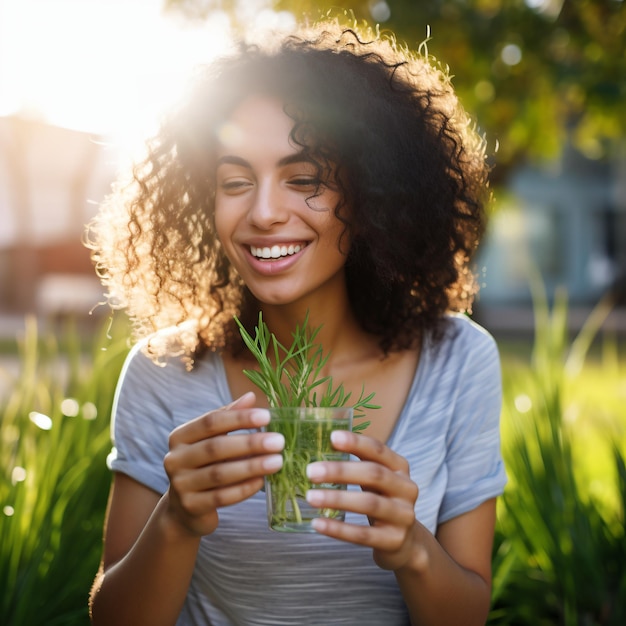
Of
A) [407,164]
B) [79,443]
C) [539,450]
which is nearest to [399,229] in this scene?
[407,164]

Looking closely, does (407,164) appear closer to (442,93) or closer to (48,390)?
(442,93)

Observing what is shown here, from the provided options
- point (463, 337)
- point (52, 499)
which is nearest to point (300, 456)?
point (463, 337)

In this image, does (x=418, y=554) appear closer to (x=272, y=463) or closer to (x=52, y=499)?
(x=272, y=463)

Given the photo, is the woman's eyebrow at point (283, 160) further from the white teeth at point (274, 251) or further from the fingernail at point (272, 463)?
the fingernail at point (272, 463)

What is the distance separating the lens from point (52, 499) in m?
2.35

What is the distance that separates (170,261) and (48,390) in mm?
1259

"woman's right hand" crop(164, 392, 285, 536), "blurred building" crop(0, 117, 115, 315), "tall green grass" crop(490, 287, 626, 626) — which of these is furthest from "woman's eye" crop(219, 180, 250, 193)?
"blurred building" crop(0, 117, 115, 315)

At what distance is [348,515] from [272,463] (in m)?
0.70

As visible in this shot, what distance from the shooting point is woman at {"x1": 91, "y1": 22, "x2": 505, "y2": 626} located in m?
1.82

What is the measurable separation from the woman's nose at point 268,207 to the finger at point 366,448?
58cm

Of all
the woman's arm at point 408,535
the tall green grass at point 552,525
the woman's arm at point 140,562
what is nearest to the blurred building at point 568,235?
the tall green grass at point 552,525

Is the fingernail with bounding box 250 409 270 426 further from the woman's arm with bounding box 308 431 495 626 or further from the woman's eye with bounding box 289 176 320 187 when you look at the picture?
the woman's eye with bounding box 289 176 320 187

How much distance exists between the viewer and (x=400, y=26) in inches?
196

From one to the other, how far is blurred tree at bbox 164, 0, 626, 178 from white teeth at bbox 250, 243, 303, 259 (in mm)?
3216
